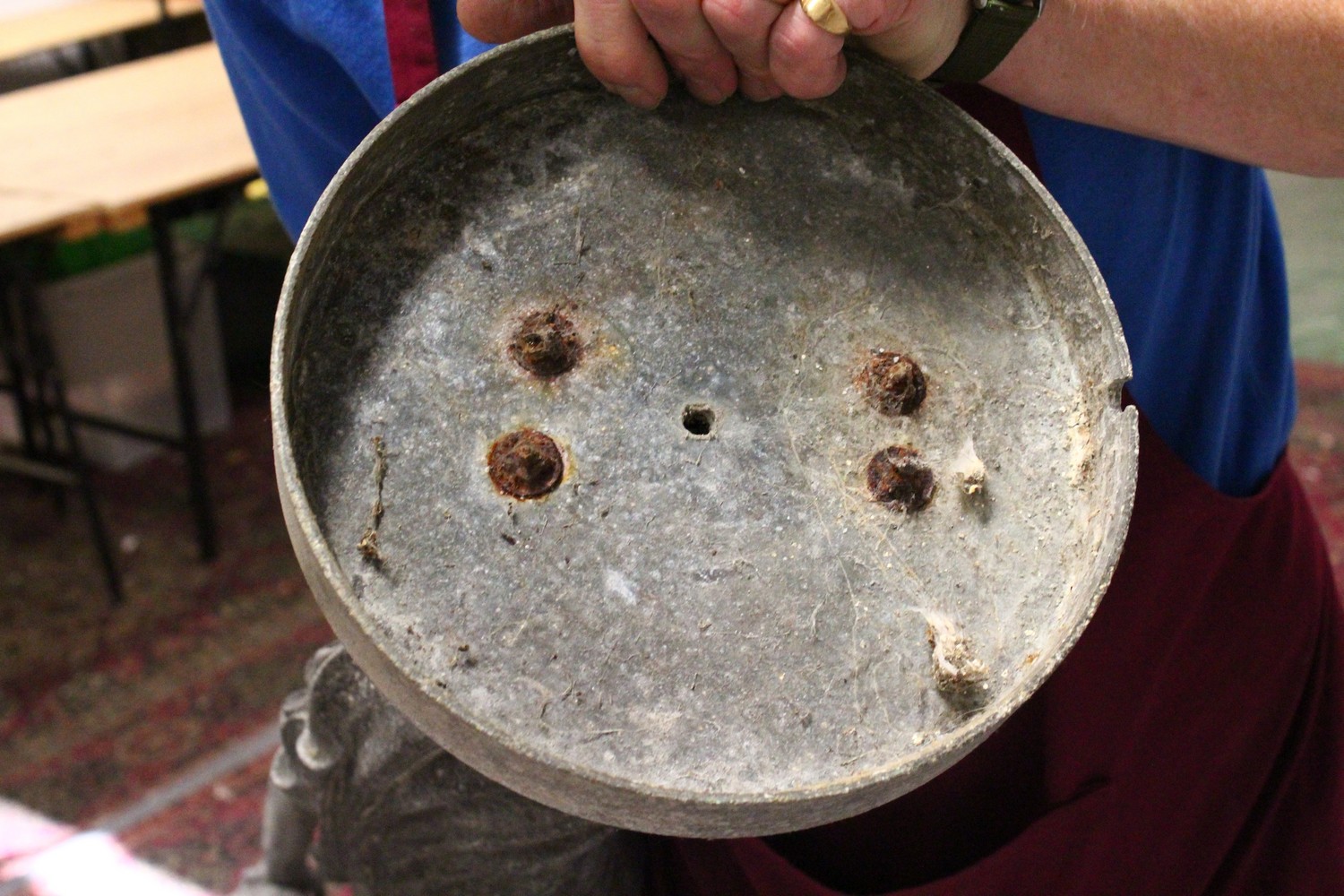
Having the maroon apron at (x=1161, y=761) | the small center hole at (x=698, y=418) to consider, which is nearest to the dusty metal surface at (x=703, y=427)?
the small center hole at (x=698, y=418)

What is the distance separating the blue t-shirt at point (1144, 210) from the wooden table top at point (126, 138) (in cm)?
121

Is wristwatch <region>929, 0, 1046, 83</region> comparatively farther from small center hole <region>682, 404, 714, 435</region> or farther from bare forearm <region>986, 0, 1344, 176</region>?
small center hole <region>682, 404, 714, 435</region>

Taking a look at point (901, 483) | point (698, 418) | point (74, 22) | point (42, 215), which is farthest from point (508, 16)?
point (74, 22)

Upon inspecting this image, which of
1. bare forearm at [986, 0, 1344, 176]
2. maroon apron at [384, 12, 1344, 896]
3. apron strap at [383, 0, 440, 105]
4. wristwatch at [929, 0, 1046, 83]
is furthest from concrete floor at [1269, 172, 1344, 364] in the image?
apron strap at [383, 0, 440, 105]

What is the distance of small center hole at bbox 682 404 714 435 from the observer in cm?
79

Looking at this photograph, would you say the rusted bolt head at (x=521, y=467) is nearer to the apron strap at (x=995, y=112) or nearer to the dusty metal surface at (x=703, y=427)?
the dusty metal surface at (x=703, y=427)

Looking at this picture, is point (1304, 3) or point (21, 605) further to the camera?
point (21, 605)

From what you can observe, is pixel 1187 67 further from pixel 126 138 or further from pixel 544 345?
pixel 126 138

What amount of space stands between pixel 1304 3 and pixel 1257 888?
0.85 meters

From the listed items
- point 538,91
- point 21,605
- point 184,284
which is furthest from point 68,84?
point 538,91

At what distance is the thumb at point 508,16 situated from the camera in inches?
30.5

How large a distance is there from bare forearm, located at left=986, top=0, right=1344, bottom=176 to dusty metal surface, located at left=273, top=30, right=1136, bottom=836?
0.29 feet

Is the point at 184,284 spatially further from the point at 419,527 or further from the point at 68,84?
the point at 419,527

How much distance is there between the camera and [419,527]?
28.4 inches
